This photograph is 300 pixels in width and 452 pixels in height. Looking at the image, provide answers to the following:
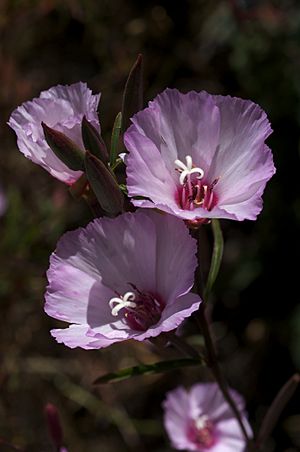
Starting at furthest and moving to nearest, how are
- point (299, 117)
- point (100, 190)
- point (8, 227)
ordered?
1. point (299, 117)
2. point (8, 227)
3. point (100, 190)

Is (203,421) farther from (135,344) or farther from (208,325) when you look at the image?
(208,325)

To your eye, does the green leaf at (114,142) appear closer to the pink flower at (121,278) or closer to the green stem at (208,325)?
the pink flower at (121,278)

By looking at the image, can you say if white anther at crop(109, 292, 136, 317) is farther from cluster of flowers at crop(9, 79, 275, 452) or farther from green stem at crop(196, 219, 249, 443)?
green stem at crop(196, 219, 249, 443)

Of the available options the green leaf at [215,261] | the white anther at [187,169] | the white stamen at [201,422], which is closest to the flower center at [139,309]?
the green leaf at [215,261]

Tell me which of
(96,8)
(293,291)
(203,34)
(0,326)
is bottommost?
(293,291)

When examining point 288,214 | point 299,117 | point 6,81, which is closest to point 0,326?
point 6,81

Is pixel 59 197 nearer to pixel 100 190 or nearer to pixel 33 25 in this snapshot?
pixel 33 25

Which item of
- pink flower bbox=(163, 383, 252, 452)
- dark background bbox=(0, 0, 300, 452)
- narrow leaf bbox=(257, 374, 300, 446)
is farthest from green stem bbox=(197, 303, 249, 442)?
dark background bbox=(0, 0, 300, 452)

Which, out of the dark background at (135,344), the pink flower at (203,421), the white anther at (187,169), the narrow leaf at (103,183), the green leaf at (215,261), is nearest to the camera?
the narrow leaf at (103,183)
